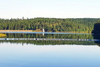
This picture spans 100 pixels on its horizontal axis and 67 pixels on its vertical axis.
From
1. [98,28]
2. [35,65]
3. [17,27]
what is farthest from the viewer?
[17,27]

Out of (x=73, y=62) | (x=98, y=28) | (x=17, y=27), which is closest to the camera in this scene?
(x=73, y=62)

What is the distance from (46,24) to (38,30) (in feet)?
23.5

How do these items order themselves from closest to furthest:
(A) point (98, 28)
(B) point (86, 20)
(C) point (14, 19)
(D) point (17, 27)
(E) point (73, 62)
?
(E) point (73, 62), (A) point (98, 28), (D) point (17, 27), (C) point (14, 19), (B) point (86, 20)

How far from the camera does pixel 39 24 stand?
169 metres

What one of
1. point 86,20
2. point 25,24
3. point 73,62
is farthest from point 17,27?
point 73,62

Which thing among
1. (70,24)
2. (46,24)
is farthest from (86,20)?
(46,24)

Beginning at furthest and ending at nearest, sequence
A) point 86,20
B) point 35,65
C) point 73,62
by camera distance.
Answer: point 86,20
point 73,62
point 35,65

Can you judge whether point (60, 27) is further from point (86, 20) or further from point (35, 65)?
point (35, 65)

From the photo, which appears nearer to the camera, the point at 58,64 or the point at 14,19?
the point at 58,64

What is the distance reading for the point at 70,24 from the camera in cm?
17012

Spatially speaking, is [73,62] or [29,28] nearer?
[73,62]

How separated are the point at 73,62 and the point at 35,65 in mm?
3840

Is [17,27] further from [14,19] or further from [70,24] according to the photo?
[70,24]

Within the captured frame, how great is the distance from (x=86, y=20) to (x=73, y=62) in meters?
178
